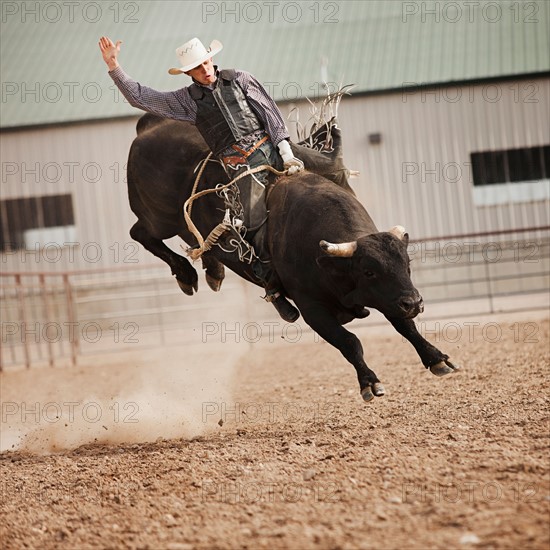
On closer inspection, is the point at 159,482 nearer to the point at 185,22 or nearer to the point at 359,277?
the point at 359,277

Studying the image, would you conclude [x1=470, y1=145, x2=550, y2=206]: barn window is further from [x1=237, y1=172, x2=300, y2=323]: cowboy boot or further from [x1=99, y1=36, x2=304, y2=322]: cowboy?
[x1=237, y1=172, x2=300, y2=323]: cowboy boot

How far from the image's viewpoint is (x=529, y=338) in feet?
34.1

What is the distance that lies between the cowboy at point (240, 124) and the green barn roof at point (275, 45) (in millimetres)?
10299

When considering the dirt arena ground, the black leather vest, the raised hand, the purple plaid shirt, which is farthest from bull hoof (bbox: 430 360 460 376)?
the raised hand

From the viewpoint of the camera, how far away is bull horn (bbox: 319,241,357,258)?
5.09m

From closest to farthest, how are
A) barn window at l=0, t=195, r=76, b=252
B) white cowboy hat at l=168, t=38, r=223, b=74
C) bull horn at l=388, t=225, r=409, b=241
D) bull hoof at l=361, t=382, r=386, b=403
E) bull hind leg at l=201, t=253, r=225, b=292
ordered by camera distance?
bull hoof at l=361, t=382, r=386, b=403 → bull horn at l=388, t=225, r=409, b=241 → white cowboy hat at l=168, t=38, r=223, b=74 → bull hind leg at l=201, t=253, r=225, b=292 → barn window at l=0, t=195, r=76, b=252

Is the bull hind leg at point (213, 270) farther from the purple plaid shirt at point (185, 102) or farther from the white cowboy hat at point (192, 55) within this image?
the white cowboy hat at point (192, 55)

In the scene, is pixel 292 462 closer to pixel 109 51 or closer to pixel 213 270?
pixel 213 270

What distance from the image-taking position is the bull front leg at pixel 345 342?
5122 millimetres

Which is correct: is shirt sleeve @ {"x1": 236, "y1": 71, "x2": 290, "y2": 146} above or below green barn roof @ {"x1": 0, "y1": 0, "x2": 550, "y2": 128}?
below

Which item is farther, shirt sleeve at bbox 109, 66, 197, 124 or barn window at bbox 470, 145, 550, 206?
barn window at bbox 470, 145, 550, 206

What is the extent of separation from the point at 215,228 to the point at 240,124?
0.75 m

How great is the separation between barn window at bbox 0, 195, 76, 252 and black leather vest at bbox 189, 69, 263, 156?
1163 centimetres

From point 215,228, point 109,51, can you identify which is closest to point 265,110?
point 215,228
